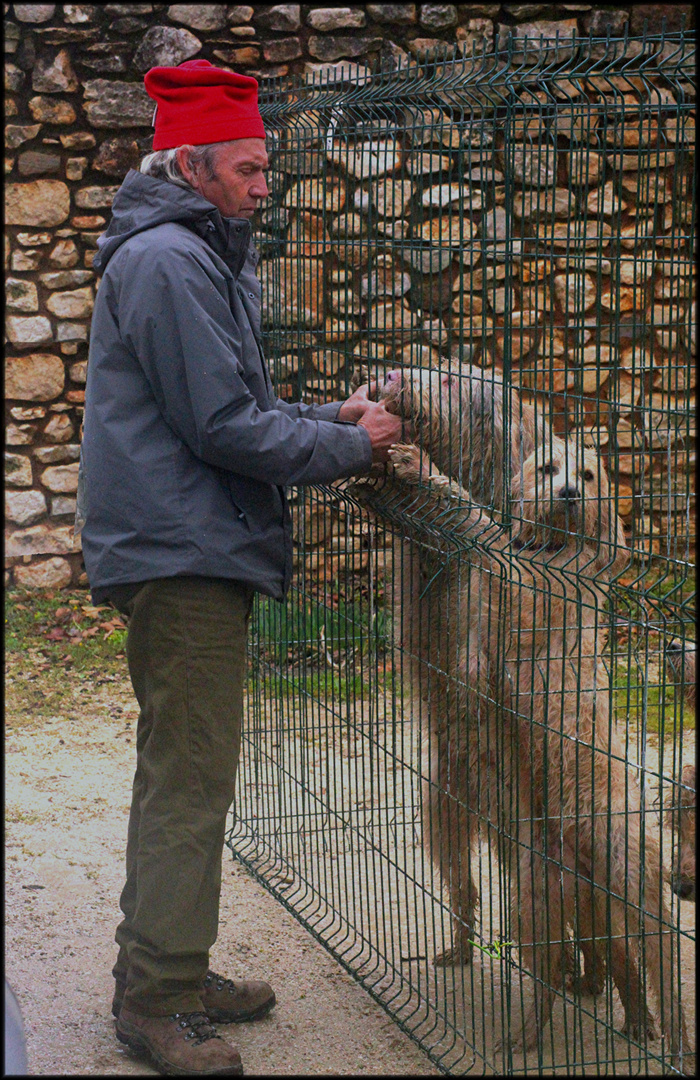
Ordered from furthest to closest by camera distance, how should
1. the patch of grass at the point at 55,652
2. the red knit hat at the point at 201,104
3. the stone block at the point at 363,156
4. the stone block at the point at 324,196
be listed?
the patch of grass at the point at 55,652
the stone block at the point at 324,196
the stone block at the point at 363,156
the red knit hat at the point at 201,104

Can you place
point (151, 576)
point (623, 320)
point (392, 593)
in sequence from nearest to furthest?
point (151, 576), point (392, 593), point (623, 320)

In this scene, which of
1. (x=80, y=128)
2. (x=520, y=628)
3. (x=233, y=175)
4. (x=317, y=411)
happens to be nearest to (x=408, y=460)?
(x=317, y=411)

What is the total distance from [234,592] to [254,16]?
4.83 m

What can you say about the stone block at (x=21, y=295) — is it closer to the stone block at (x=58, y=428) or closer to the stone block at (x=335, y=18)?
the stone block at (x=58, y=428)

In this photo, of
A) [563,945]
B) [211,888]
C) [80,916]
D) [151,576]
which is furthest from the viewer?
[80,916]

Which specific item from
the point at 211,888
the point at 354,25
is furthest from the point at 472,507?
the point at 354,25

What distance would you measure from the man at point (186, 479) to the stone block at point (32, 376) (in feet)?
13.4

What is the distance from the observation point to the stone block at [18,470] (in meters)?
7.01

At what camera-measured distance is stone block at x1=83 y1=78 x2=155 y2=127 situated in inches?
265

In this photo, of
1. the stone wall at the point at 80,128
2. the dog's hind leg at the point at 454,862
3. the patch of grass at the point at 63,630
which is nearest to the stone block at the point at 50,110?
the stone wall at the point at 80,128

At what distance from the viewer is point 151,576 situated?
281 cm

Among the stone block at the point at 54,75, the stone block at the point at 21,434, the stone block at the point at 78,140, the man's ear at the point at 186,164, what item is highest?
the stone block at the point at 54,75

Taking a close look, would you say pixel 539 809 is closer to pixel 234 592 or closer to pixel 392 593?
pixel 392 593

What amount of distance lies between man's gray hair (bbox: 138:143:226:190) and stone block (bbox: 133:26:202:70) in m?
4.03
